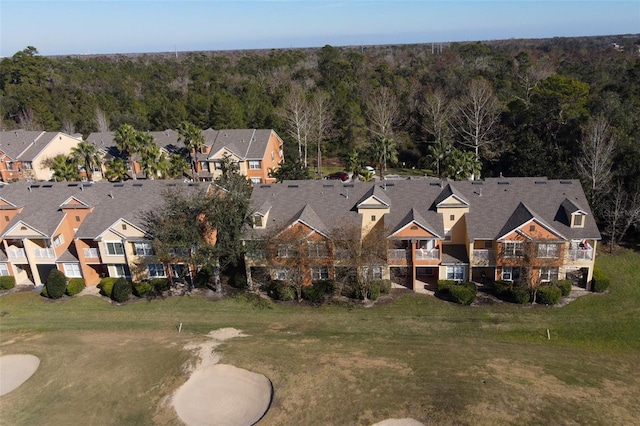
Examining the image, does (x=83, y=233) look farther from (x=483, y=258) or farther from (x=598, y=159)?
(x=598, y=159)

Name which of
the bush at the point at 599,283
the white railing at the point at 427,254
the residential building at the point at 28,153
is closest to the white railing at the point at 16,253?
the residential building at the point at 28,153

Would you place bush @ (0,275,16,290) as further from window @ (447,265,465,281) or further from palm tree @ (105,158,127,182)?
window @ (447,265,465,281)

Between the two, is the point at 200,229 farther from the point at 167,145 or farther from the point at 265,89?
the point at 265,89

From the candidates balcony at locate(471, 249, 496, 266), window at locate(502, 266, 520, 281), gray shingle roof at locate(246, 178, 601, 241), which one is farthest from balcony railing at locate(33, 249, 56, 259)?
window at locate(502, 266, 520, 281)

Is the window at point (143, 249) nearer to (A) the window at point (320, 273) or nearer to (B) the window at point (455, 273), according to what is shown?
(A) the window at point (320, 273)

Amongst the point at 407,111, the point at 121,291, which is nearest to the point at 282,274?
the point at 121,291

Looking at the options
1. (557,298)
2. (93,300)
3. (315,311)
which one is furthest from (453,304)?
(93,300)
